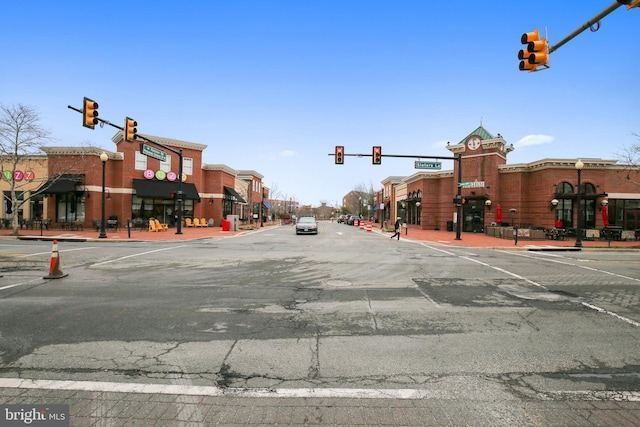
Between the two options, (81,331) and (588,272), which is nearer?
(81,331)

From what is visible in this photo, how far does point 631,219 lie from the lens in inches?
1131

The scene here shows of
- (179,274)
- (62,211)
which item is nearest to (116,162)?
(62,211)

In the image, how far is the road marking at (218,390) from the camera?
10.8ft

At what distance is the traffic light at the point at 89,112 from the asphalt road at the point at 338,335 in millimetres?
7134

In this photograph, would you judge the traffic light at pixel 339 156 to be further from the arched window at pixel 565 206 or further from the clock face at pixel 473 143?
the arched window at pixel 565 206

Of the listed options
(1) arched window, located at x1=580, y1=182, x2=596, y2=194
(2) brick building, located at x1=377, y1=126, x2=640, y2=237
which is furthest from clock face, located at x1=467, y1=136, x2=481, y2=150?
(1) arched window, located at x1=580, y1=182, x2=596, y2=194

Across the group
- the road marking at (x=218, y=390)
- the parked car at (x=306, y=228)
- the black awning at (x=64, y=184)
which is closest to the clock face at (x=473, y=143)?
the parked car at (x=306, y=228)

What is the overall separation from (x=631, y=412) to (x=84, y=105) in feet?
58.8

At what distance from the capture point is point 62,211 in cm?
2936

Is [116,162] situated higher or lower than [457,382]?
higher

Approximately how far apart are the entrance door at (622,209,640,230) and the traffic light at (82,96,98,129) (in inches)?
1510

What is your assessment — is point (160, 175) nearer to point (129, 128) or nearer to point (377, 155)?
point (129, 128)

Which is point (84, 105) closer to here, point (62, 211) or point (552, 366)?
point (552, 366)

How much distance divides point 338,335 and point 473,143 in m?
31.4
